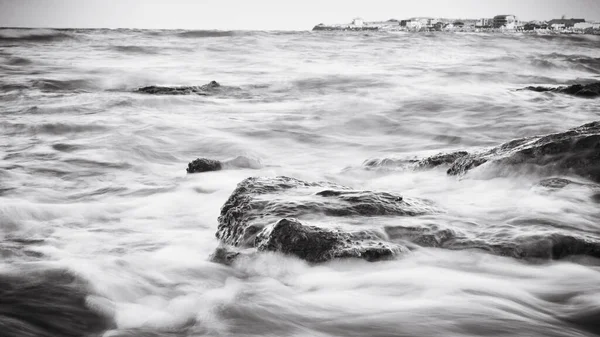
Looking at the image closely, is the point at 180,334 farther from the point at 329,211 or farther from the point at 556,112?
the point at 556,112

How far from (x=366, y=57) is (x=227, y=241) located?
22.3 metres

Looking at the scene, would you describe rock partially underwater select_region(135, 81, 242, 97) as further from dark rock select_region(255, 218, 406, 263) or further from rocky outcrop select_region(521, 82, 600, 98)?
dark rock select_region(255, 218, 406, 263)

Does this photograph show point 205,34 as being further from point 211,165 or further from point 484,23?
point 484,23

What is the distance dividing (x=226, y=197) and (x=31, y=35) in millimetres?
31013

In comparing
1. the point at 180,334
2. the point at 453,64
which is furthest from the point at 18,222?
the point at 453,64

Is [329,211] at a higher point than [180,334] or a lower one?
higher

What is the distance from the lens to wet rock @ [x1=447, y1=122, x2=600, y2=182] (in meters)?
4.40

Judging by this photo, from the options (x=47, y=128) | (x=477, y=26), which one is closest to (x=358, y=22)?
(x=477, y=26)

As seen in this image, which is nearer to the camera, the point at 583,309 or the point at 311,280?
the point at 583,309

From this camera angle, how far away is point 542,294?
117 inches

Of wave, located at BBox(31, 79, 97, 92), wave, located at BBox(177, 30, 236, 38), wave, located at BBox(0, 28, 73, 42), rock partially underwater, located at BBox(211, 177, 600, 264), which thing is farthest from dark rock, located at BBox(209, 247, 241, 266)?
wave, located at BBox(177, 30, 236, 38)

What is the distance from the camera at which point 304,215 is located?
136 inches

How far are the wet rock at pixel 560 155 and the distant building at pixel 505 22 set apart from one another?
68031 millimetres

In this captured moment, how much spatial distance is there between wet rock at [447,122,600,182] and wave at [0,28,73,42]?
99.9ft
